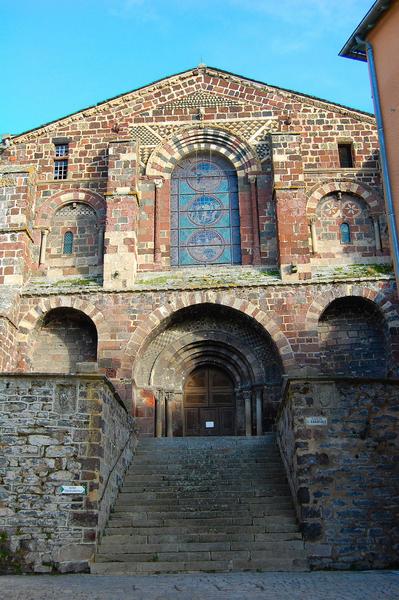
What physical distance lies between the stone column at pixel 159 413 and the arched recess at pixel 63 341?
1910mm

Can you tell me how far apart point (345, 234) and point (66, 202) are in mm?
7834

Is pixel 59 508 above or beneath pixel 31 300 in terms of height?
beneath

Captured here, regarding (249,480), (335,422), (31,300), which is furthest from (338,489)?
(31,300)

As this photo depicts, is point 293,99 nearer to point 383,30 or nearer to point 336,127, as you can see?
point 336,127

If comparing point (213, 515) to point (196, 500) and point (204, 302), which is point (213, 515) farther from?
point (204, 302)

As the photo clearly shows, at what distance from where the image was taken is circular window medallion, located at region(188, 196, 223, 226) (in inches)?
750

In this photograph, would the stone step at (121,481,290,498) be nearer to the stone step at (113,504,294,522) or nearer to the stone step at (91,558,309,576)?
the stone step at (113,504,294,522)

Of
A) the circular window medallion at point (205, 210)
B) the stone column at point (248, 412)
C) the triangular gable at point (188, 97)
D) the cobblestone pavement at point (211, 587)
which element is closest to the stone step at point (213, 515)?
the cobblestone pavement at point (211, 587)

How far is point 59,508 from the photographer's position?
1067 centimetres

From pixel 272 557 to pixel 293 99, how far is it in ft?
45.4

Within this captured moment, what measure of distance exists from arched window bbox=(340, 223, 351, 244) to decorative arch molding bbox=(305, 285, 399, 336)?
71.8 inches

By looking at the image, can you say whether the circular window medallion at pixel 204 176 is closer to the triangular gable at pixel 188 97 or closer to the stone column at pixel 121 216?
the stone column at pixel 121 216

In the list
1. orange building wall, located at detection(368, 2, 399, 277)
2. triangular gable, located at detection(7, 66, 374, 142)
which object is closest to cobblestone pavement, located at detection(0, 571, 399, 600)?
orange building wall, located at detection(368, 2, 399, 277)

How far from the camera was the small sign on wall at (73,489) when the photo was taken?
10.8 meters
